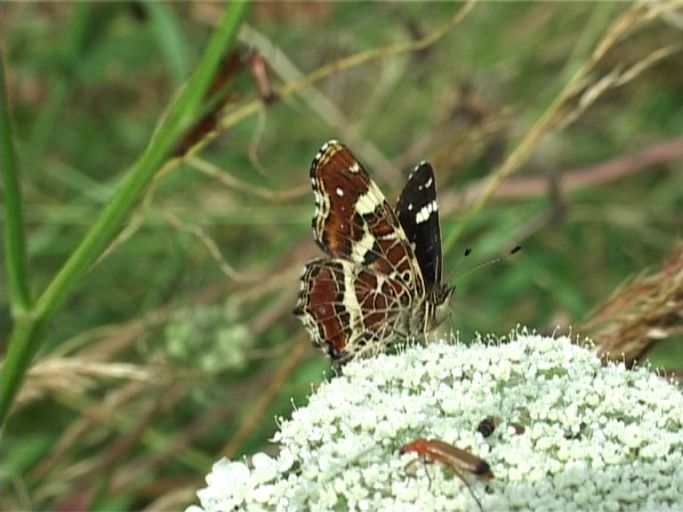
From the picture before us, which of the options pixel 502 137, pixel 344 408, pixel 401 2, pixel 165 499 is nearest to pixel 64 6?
pixel 401 2

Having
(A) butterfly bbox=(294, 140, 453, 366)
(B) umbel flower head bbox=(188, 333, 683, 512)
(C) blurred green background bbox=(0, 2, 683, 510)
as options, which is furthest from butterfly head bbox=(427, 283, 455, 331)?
(B) umbel flower head bbox=(188, 333, 683, 512)

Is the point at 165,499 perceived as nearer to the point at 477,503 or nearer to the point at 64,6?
the point at 477,503

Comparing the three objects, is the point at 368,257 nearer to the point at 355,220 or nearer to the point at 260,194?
the point at 355,220

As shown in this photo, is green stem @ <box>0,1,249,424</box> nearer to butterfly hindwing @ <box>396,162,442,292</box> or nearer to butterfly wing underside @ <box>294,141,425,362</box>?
butterfly wing underside @ <box>294,141,425,362</box>

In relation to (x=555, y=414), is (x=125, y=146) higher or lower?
higher

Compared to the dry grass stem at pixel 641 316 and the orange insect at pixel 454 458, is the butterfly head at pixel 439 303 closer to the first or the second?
the dry grass stem at pixel 641 316

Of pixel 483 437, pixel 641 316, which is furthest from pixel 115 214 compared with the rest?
pixel 641 316
